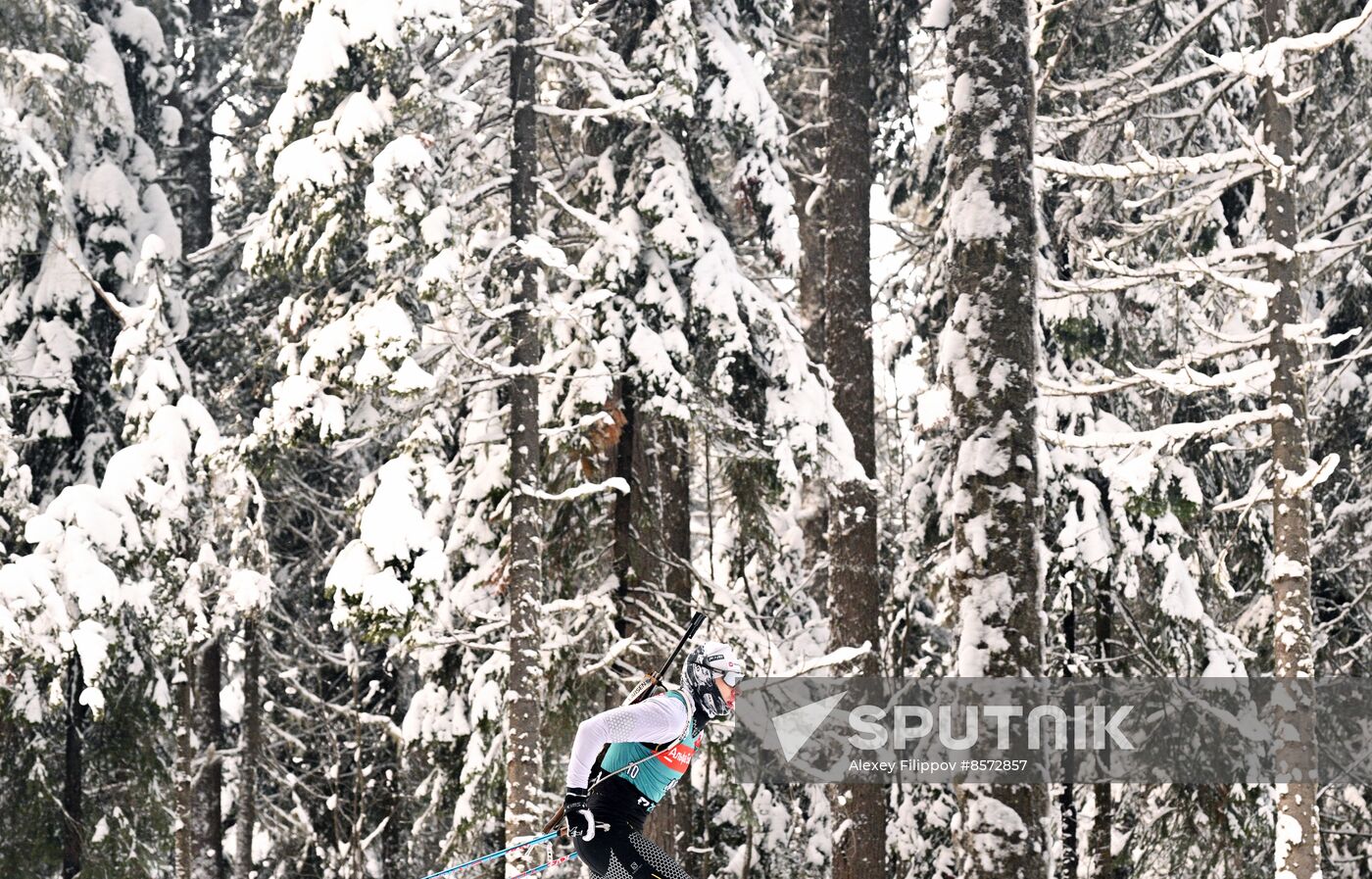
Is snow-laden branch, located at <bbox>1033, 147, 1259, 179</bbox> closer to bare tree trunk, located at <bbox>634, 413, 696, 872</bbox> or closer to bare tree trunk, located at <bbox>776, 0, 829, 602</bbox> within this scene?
bare tree trunk, located at <bbox>634, 413, 696, 872</bbox>

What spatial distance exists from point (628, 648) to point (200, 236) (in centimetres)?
934

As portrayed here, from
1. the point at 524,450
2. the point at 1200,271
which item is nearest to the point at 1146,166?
the point at 1200,271

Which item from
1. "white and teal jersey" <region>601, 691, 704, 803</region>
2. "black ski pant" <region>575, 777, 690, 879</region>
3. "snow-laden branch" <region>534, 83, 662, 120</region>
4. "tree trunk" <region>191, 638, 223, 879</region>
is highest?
"snow-laden branch" <region>534, 83, 662, 120</region>

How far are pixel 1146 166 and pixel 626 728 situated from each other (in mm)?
5813

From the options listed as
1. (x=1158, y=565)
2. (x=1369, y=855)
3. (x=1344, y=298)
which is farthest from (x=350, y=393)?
(x=1369, y=855)

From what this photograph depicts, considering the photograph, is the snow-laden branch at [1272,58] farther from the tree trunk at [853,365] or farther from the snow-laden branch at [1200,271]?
the tree trunk at [853,365]

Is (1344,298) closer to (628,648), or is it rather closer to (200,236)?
(628,648)

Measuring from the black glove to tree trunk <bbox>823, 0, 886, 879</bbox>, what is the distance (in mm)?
7378

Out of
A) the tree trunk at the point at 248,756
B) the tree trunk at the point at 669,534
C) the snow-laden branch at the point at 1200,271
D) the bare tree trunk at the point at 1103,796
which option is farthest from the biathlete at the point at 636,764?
the tree trunk at the point at 248,756

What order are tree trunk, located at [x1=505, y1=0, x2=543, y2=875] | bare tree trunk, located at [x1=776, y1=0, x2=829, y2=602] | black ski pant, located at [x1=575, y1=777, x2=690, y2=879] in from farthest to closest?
bare tree trunk, located at [x1=776, y1=0, x2=829, y2=602] → tree trunk, located at [x1=505, y1=0, x2=543, y2=875] → black ski pant, located at [x1=575, y1=777, x2=690, y2=879]

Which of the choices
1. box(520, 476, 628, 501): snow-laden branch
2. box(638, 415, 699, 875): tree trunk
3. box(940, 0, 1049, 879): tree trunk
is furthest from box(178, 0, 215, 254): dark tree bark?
box(940, 0, 1049, 879): tree trunk

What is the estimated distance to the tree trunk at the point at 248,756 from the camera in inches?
709

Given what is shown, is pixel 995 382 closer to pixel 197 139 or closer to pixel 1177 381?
pixel 1177 381

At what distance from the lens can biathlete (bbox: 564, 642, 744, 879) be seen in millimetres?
6777
